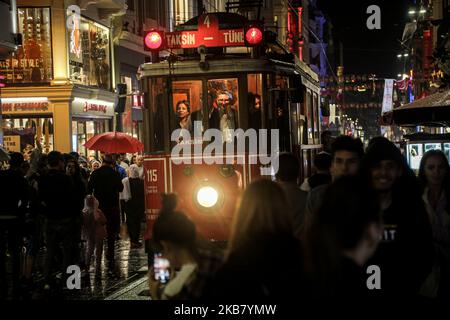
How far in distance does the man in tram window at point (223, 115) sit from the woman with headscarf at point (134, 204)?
17.7 feet

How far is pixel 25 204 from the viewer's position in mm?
10492

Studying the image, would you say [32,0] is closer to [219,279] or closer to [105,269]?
[105,269]

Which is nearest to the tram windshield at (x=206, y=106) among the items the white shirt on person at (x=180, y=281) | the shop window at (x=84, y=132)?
the white shirt on person at (x=180, y=281)

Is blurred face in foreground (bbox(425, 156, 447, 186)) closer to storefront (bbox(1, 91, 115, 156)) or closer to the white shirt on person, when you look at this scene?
the white shirt on person

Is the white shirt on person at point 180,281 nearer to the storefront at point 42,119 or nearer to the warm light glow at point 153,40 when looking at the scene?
the warm light glow at point 153,40

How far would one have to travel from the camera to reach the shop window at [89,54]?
24859 mm

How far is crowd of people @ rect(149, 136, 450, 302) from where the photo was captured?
3.19 meters

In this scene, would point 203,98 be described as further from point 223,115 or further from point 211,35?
point 211,35

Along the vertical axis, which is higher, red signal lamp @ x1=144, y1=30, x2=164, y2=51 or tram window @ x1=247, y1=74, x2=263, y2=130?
red signal lamp @ x1=144, y1=30, x2=164, y2=51

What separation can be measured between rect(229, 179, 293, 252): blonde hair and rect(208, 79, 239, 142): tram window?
7102mm

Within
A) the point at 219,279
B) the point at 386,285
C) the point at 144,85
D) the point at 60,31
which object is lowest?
the point at 386,285

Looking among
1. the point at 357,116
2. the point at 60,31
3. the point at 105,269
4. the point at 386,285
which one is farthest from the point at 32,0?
the point at 357,116

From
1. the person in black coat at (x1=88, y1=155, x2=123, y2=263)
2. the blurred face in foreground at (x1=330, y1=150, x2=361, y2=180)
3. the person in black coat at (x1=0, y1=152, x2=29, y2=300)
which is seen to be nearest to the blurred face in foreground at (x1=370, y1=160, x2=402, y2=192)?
the blurred face in foreground at (x1=330, y1=150, x2=361, y2=180)
